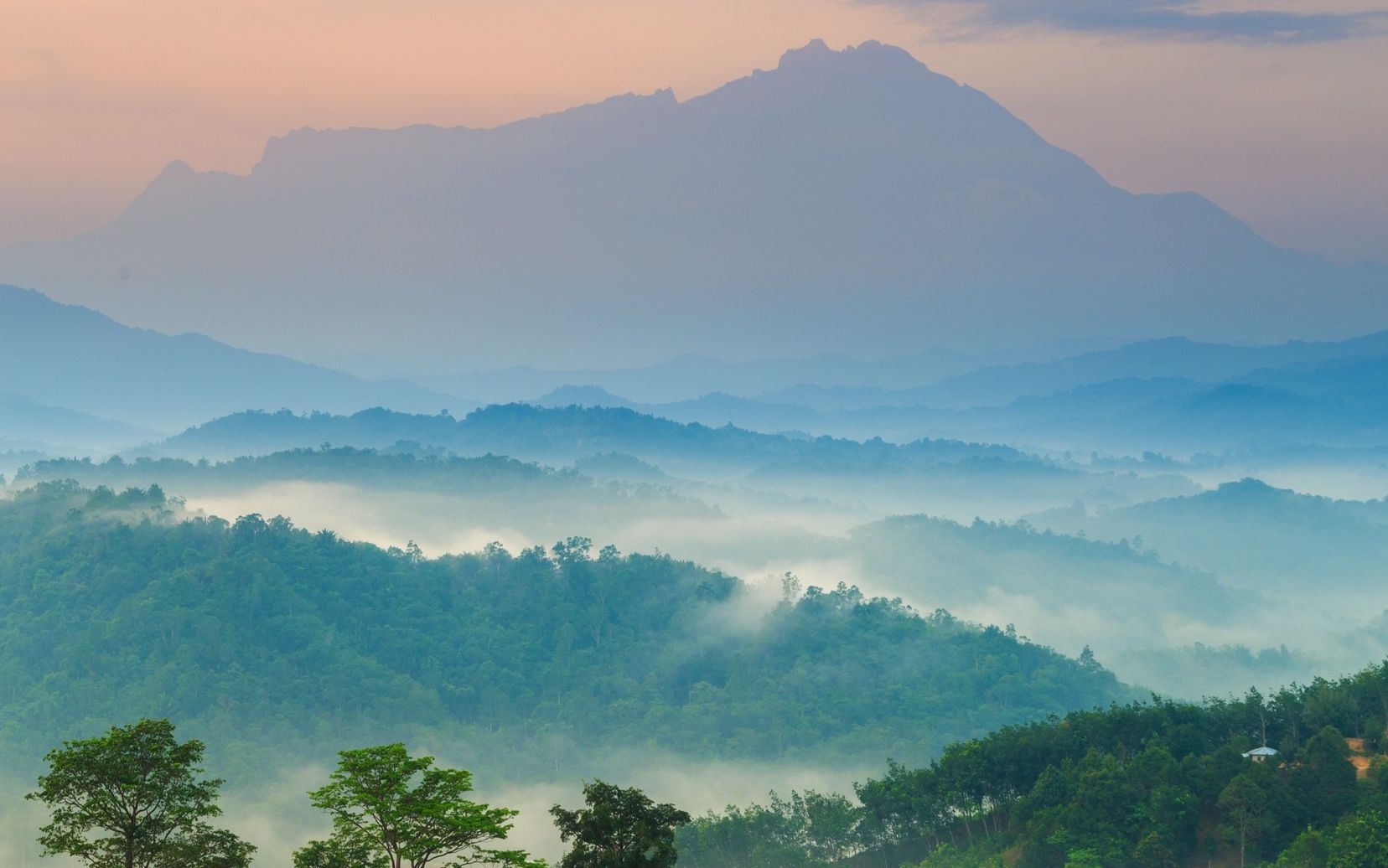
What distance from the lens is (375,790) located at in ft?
93.0

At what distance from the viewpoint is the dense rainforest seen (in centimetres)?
5197

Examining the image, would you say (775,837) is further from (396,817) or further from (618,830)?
(396,817)

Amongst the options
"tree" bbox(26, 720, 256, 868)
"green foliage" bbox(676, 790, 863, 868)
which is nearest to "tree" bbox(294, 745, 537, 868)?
"tree" bbox(26, 720, 256, 868)

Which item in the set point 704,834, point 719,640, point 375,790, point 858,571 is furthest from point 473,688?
point 375,790

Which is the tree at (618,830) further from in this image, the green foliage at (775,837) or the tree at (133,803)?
the green foliage at (775,837)

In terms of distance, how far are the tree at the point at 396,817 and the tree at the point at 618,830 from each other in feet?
13.2

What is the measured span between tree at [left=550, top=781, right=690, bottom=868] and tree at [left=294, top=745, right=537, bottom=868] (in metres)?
4.03

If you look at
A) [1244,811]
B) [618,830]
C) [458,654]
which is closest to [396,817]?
[618,830]

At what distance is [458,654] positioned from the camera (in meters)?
130

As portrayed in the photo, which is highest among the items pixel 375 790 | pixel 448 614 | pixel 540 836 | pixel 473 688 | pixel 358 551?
pixel 358 551

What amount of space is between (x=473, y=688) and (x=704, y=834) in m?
62.5

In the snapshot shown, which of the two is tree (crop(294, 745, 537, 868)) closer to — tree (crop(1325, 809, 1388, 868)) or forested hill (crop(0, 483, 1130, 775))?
tree (crop(1325, 809, 1388, 868))

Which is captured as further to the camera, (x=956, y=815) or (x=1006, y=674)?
(x=1006, y=674)

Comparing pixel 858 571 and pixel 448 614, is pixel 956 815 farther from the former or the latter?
pixel 858 571
